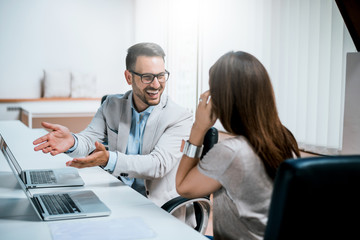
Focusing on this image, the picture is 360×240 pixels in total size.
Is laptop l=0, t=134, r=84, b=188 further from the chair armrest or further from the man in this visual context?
the chair armrest

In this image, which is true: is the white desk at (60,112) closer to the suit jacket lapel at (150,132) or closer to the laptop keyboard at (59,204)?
the suit jacket lapel at (150,132)

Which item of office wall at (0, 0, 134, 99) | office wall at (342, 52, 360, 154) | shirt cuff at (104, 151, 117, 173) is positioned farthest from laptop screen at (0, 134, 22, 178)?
office wall at (0, 0, 134, 99)

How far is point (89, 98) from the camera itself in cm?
624

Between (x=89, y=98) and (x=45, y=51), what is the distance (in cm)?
97

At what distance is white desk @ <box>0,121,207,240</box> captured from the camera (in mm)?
1177

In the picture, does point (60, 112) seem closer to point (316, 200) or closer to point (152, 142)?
point (152, 142)

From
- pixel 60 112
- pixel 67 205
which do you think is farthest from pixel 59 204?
pixel 60 112

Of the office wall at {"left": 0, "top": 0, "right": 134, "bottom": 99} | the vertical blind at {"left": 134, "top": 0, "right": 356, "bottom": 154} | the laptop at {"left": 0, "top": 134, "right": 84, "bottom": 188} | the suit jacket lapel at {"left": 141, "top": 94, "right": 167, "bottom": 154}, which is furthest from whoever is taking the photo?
the office wall at {"left": 0, "top": 0, "right": 134, "bottom": 99}

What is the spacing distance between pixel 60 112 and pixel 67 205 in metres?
3.85

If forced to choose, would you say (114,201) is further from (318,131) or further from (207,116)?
(318,131)

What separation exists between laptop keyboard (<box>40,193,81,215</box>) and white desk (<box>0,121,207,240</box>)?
0.18ft

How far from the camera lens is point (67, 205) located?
1.40 m

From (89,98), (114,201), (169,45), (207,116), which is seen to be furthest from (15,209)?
(89,98)

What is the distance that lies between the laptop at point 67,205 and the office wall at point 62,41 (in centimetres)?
492
